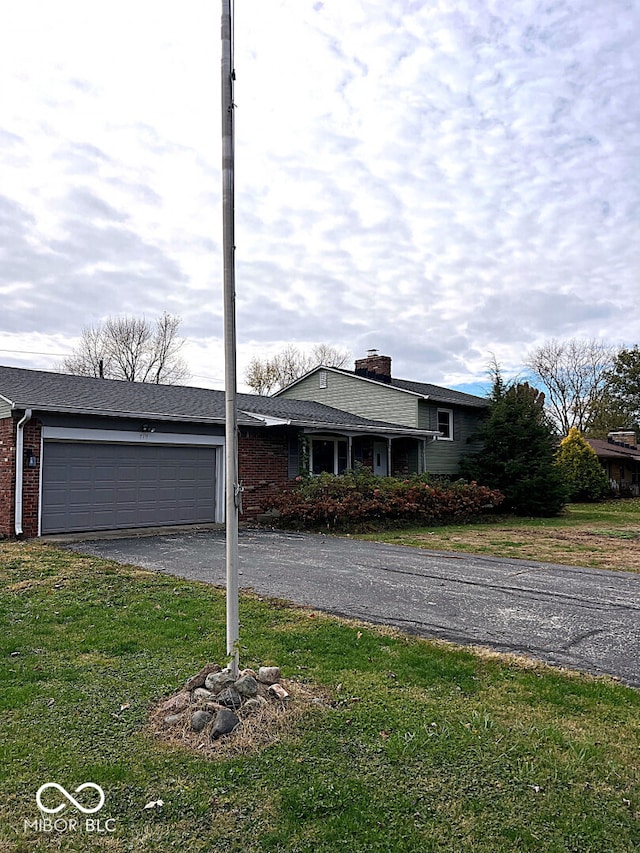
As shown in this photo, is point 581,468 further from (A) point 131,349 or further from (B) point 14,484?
(A) point 131,349

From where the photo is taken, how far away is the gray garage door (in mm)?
12328

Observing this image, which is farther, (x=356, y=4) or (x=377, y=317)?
(x=377, y=317)

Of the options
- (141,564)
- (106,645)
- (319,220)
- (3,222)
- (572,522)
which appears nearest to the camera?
(106,645)

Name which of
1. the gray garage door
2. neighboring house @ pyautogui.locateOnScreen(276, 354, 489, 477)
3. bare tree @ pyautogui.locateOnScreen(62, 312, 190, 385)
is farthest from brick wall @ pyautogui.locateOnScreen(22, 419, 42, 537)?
bare tree @ pyautogui.locateOnScreen(62, 312, 190, 385)

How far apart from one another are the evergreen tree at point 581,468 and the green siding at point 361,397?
1038 centimetres

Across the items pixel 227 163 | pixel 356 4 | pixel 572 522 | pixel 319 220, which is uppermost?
pixel 319 220

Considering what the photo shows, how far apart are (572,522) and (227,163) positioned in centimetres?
1729

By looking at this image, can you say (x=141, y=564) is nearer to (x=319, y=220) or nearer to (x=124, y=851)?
(x=124, y=851)

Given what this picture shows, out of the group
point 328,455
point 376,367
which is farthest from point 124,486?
point 376,367

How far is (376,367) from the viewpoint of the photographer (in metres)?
23.4

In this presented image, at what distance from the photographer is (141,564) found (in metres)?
9.21

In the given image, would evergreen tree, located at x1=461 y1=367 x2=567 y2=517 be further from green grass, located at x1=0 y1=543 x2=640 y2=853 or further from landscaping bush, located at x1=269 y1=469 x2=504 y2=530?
green grass, located at x1=0 y1=543 x2=640 y2=853

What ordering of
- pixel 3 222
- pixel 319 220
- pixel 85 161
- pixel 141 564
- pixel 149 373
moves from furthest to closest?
pixel 149 373 → pixel 3 222 → pixel 319 220 → pixel 85 161 → pixel 141 564

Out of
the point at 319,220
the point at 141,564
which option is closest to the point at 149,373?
the point at 319,220
